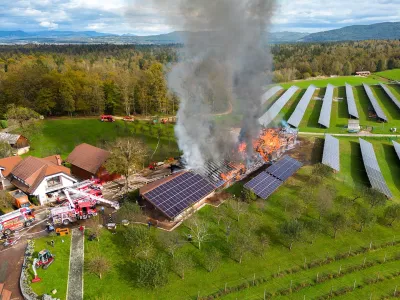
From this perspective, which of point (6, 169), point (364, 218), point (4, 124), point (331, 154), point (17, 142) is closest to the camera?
point (364, 218)

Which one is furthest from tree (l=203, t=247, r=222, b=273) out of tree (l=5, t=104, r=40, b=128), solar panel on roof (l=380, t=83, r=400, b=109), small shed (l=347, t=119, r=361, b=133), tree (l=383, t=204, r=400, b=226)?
solar panel on roof (l=380, t=83, r=400, b=109)

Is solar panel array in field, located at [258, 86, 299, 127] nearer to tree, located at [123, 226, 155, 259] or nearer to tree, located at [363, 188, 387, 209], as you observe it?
tree, located at [363, 188, 387, 209]

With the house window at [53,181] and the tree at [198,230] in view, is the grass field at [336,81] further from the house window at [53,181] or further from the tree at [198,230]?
the house window at [53,181]

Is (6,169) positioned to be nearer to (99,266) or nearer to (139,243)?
(99,266)

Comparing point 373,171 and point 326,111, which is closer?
→ point 373,171

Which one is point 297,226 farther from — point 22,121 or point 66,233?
point 22,121

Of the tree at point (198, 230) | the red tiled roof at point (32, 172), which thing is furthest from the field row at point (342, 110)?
the red tiled roof at point (32, 172)

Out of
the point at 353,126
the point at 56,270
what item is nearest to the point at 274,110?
the point at 353,126

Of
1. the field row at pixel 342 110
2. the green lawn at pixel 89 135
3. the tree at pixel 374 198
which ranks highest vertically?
the tree at pixel 374 198
